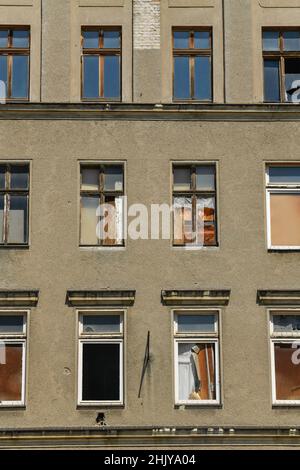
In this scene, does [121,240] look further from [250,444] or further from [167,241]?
[250,444]

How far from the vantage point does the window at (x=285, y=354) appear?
75.8 feet

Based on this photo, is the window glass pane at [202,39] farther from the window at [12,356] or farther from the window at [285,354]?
the window at [12,356]

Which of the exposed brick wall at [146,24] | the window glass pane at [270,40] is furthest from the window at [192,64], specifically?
the window glass pane at [270,40]

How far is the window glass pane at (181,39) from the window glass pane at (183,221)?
328 centimetres

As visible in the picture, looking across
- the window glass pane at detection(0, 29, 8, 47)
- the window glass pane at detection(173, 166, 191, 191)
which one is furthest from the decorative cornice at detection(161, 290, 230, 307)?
the window glass pane at detection(0, 29, 8, 47)

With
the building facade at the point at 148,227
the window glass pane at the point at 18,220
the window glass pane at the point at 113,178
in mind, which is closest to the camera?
the building facade at the point at 148,227

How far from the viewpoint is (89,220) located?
23828 mm

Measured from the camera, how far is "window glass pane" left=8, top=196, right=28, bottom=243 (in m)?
23.6

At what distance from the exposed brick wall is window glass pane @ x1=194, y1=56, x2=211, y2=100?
95cm

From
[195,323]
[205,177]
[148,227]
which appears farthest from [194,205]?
[195,323]

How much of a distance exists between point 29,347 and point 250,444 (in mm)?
4635

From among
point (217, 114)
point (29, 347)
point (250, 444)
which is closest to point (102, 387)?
point (29, 347)

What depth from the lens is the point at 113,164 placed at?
2389 centimetres

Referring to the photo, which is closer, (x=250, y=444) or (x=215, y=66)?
(x=250, y=444)
